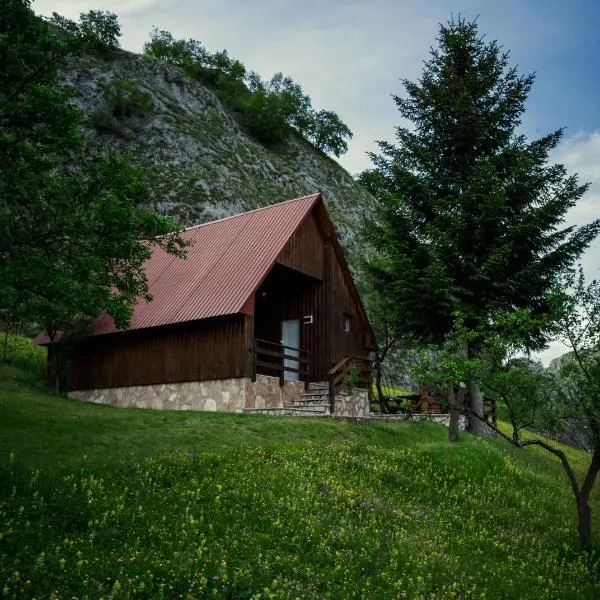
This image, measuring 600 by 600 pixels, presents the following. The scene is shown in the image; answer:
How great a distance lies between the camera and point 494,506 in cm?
1568

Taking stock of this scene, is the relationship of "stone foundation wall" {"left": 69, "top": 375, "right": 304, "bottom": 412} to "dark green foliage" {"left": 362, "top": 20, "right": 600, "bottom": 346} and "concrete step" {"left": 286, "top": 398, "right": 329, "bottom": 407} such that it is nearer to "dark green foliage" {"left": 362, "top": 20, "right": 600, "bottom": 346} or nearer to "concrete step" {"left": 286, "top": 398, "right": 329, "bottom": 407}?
"concrete step" {"left": 286, "top": 398, "right": 329, "bottom": 407}

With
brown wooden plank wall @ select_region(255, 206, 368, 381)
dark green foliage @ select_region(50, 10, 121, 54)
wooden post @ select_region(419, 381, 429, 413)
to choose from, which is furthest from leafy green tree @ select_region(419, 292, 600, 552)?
dark green foliage @ select_region(50, 10, 121, 54)

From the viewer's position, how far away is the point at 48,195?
1538cm

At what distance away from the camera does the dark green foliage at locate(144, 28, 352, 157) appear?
7625 centimetres

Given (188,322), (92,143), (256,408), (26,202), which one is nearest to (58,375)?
(188,322)

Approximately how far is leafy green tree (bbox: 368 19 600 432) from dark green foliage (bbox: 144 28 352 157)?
4836 centimetres

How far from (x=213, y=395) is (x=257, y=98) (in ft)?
191

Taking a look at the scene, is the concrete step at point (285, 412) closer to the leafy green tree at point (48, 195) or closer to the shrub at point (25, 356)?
the leafy green tree at point (48, 195)

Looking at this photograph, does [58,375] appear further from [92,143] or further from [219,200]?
[92,143]

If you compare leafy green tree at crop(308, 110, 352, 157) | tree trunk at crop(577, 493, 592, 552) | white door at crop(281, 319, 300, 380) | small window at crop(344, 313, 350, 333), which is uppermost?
leafy green tree at crop(308, 110, 352, 157)

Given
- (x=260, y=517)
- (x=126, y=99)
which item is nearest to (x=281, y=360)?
(x=260, y=517)

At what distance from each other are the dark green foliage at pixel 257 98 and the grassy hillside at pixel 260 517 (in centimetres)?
6203

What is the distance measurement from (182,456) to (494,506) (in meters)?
7.60

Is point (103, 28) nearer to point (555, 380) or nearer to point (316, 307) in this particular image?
point (316, 307)
